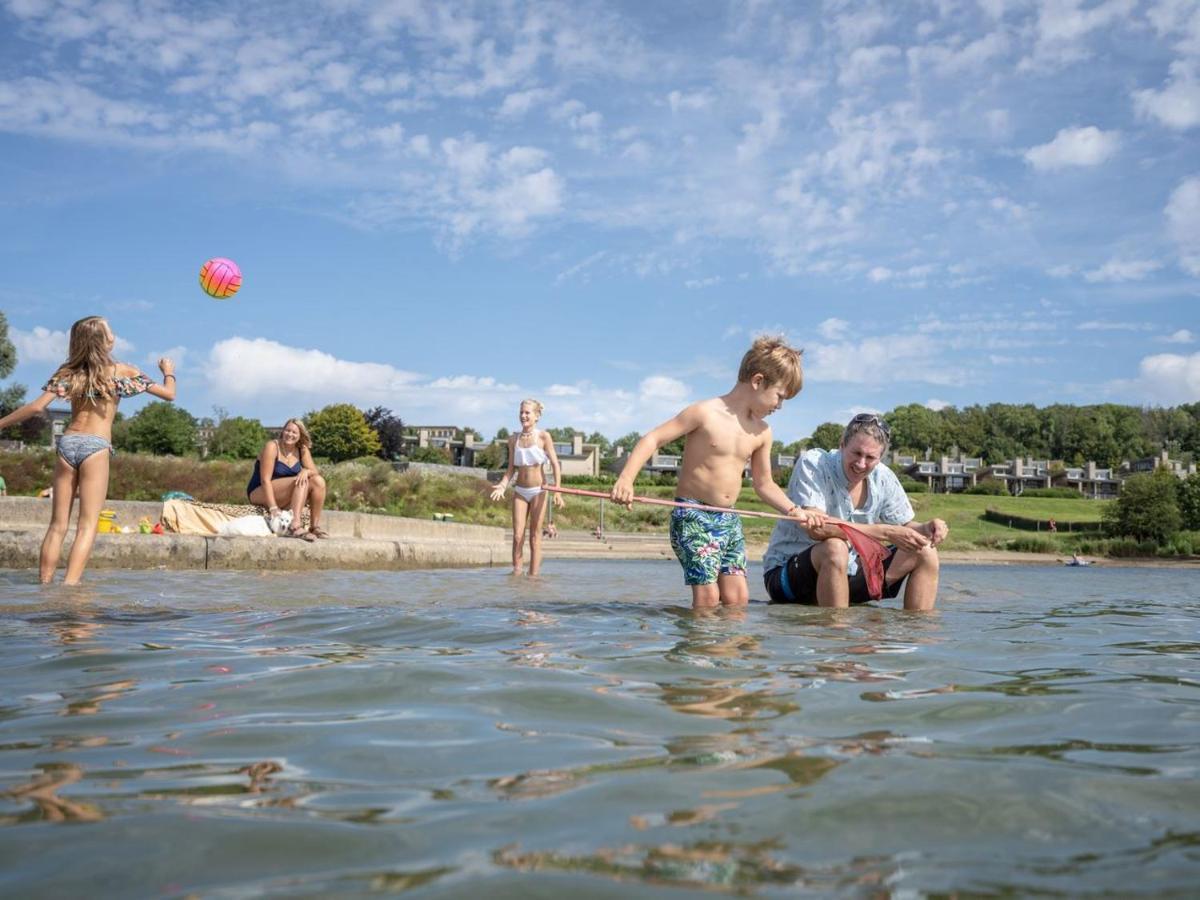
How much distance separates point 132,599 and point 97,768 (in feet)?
13.6

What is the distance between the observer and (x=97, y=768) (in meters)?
2.03

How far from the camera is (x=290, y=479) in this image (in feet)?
34.5

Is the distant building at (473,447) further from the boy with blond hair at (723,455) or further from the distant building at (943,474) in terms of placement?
the boy with blond hair at (723,455)

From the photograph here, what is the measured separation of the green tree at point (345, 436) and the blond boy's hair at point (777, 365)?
79.2m

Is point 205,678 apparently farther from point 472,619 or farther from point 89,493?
point 89,493

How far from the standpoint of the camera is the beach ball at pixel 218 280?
1083cm

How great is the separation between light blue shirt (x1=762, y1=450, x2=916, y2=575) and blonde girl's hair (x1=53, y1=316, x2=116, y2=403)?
490 centimetres

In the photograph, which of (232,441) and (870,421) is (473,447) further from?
(870,421)

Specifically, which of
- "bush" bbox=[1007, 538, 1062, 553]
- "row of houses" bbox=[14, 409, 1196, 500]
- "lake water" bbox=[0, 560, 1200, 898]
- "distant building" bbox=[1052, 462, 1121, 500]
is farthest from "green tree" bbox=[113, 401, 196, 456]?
"distant building" bbox=[1052, 462, 1121, 500]

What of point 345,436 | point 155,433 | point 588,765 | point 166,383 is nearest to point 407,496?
point 166,383

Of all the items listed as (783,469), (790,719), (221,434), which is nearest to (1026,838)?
(790,719)

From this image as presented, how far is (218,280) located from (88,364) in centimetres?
448

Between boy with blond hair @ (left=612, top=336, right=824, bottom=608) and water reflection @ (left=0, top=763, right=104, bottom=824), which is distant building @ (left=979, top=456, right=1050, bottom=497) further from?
water reflection @ (left=0, top=763, right=104, bottom=824)

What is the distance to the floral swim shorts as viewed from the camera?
6055 mm
